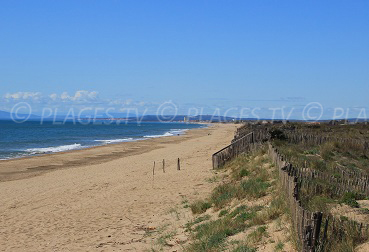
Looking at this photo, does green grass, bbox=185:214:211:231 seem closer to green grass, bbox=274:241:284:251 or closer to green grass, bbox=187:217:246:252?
green grass, bbox=187:217:246:252

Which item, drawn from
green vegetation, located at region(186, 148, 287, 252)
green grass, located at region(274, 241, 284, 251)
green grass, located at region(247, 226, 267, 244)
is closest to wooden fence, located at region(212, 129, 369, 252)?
green grass, located at region(274, 241, 284, 251)

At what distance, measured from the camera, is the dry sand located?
388 inches

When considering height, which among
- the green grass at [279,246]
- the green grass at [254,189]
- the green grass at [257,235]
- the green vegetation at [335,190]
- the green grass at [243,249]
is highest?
the green vegetation at [335,190]

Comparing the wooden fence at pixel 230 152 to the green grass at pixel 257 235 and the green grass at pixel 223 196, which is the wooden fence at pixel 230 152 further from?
the green grass at pixel 257 235

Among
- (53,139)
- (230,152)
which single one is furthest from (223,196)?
(53,139)

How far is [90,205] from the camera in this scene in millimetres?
13555

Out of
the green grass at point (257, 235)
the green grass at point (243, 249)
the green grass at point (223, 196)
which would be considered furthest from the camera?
the green grass at point (223, 196)

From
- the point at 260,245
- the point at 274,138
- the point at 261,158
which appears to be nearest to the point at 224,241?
the point at 260,245

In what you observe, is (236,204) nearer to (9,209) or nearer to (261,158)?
(261,158)

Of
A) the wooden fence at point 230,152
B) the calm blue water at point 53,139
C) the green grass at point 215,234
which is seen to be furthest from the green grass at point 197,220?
the calm blue water at point 53,139

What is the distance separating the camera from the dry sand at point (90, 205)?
9844 millimetres

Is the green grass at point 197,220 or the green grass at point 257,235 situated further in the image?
the green grass at point 197,220

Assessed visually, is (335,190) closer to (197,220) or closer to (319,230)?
(197,220)

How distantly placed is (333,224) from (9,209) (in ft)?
36.9
